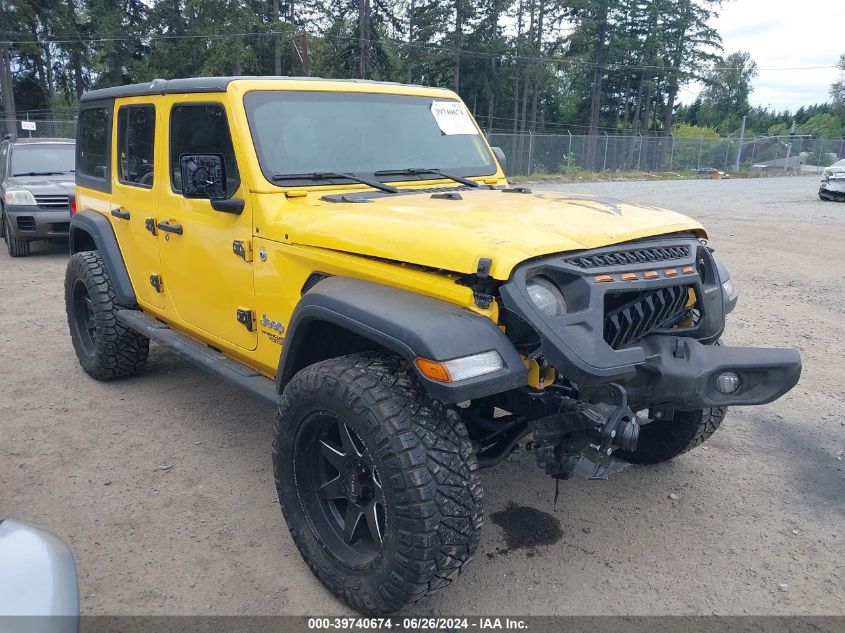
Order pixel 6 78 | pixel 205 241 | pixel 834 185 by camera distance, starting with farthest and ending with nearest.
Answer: pixel 6 78, pixel 834 185, pixel 205 241

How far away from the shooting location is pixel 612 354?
2375 millimetres

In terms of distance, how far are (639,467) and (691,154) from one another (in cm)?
4085

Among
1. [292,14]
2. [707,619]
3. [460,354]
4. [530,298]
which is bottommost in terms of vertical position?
[707,619]

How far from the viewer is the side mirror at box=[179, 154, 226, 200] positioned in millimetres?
3193

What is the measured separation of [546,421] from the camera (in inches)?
102

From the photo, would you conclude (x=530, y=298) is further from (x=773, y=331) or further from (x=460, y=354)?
(x=773, y=331)

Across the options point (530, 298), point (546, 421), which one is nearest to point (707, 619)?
point (546, 421)

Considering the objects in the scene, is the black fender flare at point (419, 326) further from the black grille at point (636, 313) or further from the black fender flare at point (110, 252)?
the black fender flare at point (110, 252)

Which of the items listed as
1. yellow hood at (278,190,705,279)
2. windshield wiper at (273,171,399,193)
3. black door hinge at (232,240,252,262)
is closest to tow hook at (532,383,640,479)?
yellow hood at (278,190,705,279)

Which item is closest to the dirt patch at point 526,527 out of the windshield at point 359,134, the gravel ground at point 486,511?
the gravel ground at point 486,511

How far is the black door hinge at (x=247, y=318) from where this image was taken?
3.48 m

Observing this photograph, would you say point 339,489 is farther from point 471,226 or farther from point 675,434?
point 675,434

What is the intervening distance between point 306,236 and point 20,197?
878cm

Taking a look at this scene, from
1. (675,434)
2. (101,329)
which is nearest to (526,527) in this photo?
(675,434)
